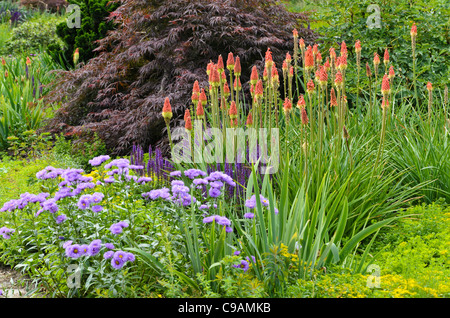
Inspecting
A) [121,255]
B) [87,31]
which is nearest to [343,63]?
[121,255]

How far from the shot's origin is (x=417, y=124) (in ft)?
16.3

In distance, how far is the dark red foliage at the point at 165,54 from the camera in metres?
5.84

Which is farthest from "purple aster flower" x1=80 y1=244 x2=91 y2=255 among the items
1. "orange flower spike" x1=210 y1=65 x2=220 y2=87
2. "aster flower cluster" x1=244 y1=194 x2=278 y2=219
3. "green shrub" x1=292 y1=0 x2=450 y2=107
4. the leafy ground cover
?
"green shrub" x1=292 y1=0 x2=450 y2=107

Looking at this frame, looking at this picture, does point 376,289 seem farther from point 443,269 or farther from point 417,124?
point 417,124

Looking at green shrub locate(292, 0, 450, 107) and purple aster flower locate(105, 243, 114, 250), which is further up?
green shrub locate(292, 0, 450, 107)

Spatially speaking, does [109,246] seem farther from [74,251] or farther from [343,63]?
[343,63]

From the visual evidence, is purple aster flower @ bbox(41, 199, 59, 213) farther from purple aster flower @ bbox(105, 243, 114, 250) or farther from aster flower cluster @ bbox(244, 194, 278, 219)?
aster flower cluster @ bbox(244, 194, 278, 219)

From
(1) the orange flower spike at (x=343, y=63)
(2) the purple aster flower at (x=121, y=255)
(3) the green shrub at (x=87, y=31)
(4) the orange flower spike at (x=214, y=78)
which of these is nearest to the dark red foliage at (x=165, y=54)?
(4) the orange flower spike at (x=214, y=78)

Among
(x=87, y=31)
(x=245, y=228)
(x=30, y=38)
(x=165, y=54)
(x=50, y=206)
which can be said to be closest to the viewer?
(x=50, y=206)

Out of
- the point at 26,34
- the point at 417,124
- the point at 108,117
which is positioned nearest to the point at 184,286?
the point at 417,124

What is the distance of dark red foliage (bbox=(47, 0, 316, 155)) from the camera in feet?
19.2

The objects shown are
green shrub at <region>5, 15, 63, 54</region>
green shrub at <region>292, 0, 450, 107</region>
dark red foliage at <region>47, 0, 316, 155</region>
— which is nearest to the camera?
dark red foliage at <region>47, 0, 316, 155</region>

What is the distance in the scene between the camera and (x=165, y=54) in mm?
6055

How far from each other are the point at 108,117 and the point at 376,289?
16.2 feet
